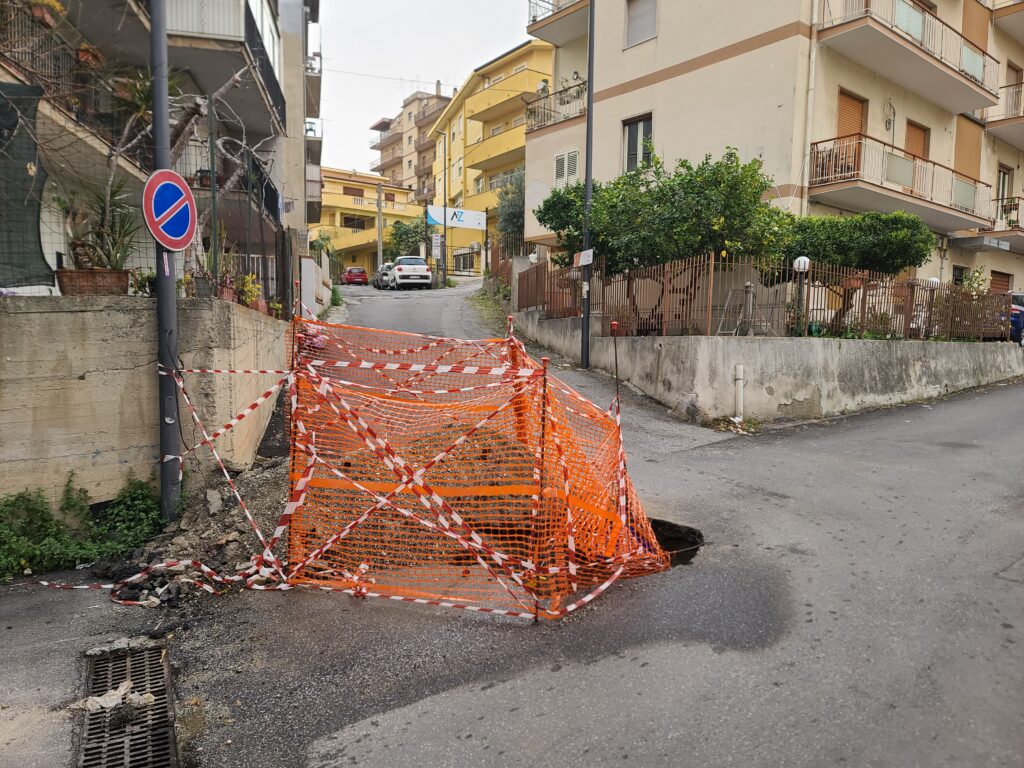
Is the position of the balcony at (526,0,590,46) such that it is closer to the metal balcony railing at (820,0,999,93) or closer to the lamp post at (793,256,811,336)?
the metal balcony railing at (820,0,999,93)

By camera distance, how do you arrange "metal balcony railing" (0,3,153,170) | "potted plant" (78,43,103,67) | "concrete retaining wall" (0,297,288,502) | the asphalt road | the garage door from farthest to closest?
1. the garage door
2. "potted plant" (78,43,103,67)
3. "metal balcony railing" (0,3,153,170)
4. "concrete retaining wall" (0,297,288,502)
5. the asphalt road

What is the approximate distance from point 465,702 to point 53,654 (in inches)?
96.0

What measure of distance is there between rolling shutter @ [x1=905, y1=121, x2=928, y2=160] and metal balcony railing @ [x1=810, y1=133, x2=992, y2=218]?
0.86m

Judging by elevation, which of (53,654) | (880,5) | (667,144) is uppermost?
(880,5)

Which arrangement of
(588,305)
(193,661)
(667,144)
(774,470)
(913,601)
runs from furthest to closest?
(667,144), (588,305), (774,470), (913,601), (193,661)

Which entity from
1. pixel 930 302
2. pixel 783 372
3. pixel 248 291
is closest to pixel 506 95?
pixel 930 302

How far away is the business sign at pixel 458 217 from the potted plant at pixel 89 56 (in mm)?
27181

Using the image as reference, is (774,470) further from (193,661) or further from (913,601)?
(193,661)

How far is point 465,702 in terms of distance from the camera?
121 inches

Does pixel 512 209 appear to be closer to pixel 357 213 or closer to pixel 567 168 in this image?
pixel 567 168

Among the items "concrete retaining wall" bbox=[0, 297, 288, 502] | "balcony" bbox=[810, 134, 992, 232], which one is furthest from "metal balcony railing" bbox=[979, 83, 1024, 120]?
"concrete retaining wall" bbox=[0, 297, 288, 502]

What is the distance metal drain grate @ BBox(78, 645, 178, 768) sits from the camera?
2.78 m

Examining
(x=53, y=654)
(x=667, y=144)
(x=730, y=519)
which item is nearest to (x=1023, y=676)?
(x=730, y=519)

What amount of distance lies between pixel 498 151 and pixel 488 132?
4231mm
